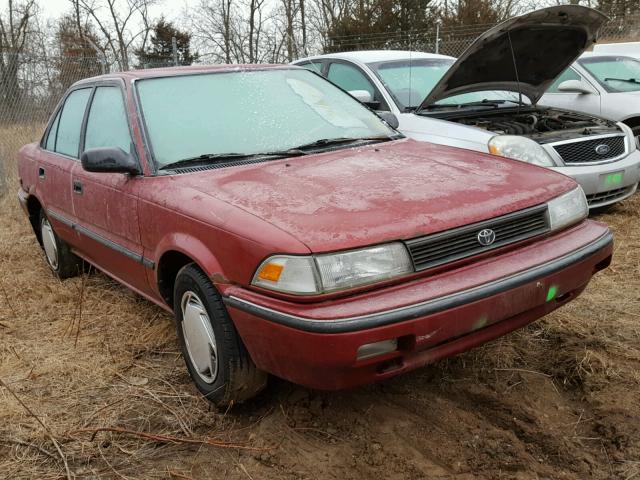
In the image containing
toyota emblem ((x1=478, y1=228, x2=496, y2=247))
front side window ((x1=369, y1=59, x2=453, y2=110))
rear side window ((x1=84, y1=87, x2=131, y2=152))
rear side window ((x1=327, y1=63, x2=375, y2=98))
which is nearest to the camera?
toyota emblem ((x1=478, y1=228, x2=496, y2=247))

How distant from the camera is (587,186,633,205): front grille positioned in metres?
5.19

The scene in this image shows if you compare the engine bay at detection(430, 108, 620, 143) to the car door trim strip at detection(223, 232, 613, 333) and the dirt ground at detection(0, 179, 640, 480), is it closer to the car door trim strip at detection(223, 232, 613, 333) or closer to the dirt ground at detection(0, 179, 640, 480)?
the dirt ground at detection(0, 179, 640, 480)

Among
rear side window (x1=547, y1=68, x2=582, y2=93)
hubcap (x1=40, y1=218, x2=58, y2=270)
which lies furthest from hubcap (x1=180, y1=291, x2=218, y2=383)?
rear side window (x1=547, y1=68, x2=582, y2=93)

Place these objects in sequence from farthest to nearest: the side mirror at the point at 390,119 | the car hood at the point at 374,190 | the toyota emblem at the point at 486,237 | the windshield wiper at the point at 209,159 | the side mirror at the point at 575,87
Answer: the side mirror at the point at 575,87 → the side mirror at the point at 390,119 → the windshield wiper at the point at 209,159 → the toyota emblem at the point at 486,237 → the car hood at the point at 374,190

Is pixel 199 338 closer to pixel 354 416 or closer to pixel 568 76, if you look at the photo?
pixel 354 416

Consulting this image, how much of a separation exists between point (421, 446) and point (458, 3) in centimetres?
2308

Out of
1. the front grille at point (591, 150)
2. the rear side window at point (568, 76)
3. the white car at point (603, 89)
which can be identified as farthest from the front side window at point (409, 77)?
the rear side window at point (568, 76)

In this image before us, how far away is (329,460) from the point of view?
2365 mm

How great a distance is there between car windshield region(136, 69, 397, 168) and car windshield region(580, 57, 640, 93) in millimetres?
4520

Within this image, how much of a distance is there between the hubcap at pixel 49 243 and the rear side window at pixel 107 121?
44.1 inches

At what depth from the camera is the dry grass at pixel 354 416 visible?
2320 millimetres

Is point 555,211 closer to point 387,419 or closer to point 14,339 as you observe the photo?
point 387,419

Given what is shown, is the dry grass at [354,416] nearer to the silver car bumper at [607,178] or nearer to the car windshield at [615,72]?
the silver car bumper at [607,178]

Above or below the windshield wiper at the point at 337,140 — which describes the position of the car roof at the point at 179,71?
above
